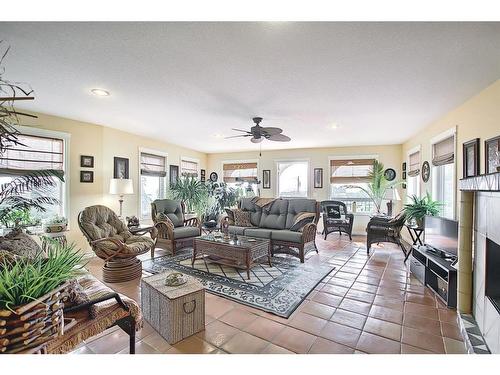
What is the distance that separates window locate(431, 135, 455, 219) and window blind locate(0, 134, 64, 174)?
19.6 feet

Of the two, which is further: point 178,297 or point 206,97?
point 206,97

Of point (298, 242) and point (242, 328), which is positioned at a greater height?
point (298, 242)

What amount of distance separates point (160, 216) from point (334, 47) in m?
3.70

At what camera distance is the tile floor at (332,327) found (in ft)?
5.88

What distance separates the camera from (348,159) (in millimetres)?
6391

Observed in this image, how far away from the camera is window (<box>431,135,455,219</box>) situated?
345 cm

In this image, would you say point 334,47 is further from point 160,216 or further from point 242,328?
point 160,216

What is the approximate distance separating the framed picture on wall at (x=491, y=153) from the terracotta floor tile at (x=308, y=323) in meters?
2.26

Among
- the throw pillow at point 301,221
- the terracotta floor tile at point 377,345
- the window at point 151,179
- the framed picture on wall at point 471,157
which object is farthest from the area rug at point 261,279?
the framed picture on wall at point 471,157

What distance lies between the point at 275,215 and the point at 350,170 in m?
2.99

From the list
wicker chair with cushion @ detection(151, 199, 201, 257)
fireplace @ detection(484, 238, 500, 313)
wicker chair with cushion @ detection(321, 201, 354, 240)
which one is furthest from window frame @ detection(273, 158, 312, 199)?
fireplace @ detection(484, 238, 500, 313)

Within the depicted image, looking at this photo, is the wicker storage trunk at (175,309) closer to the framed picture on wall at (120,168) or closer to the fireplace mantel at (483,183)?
the fireplace mantel at (483,183)

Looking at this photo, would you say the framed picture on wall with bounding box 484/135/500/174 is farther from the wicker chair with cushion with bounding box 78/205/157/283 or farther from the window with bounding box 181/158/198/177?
the window with bounding box 181/158/198/177
